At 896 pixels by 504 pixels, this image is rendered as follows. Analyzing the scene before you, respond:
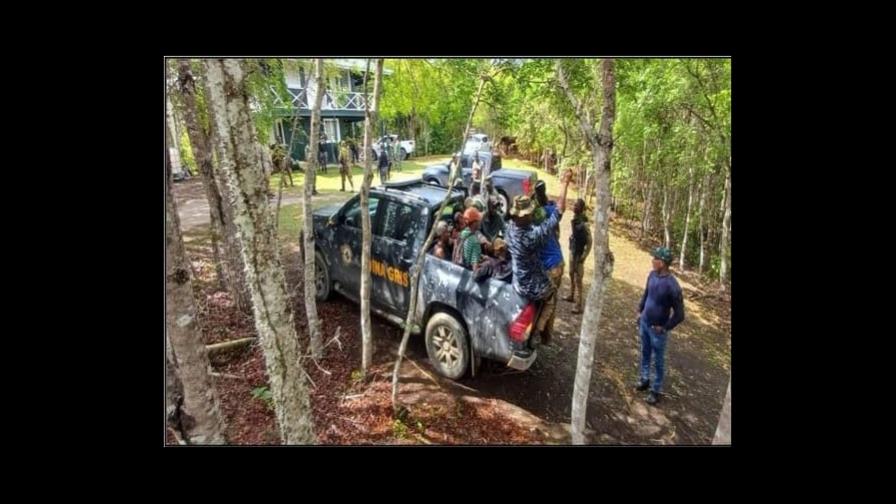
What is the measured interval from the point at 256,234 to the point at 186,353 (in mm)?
852

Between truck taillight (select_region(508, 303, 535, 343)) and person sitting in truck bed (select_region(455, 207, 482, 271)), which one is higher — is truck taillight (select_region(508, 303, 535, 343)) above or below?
below

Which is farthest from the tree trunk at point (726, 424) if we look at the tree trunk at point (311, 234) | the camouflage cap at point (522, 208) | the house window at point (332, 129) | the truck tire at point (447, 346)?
the house window at point (332, 129)

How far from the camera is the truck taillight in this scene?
153 inches

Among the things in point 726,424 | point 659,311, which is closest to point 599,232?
point 726,424

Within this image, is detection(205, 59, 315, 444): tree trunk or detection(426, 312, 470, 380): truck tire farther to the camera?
detection(426, 312, 470, 380): truck tire

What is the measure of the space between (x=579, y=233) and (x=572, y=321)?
1.26m

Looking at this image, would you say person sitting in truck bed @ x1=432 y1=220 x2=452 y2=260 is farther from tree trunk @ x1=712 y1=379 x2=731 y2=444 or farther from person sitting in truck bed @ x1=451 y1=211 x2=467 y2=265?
tree trunk @ x1=712 y1=379 x2=731 y2=444

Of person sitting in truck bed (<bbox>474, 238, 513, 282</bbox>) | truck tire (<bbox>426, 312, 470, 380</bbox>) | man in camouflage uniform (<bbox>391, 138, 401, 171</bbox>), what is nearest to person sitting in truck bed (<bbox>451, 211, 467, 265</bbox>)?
person sitting in truck bed (<bbox>474, 238, 513, 282</bbox>)

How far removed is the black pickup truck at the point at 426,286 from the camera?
4.00 metres

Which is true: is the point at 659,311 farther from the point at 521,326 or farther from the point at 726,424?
the point at 726,424

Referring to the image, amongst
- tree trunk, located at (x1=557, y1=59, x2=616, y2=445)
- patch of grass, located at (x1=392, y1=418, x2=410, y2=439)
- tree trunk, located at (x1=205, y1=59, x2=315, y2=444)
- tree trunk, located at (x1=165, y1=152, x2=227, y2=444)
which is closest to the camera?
tree trunk, located at (x1=205, y1=59, x2=315, y2=444)

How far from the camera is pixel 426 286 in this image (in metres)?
4.67

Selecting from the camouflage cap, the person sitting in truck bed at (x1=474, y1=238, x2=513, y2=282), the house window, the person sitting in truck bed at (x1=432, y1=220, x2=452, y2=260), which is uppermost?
the house window

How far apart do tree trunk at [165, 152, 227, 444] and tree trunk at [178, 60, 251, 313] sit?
82.9 inches
